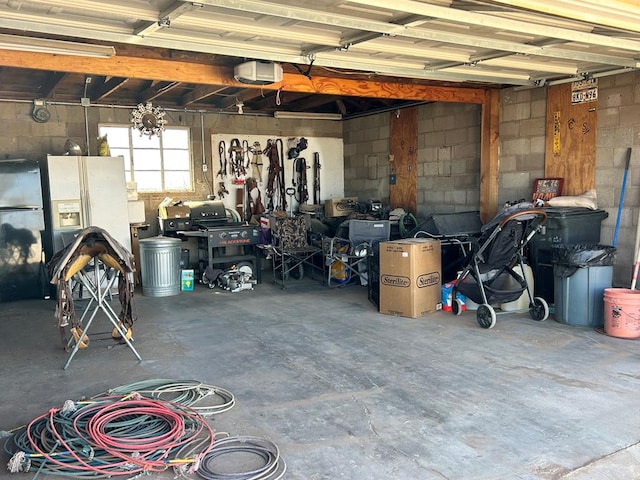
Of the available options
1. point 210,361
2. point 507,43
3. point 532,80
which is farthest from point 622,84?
point 210,361

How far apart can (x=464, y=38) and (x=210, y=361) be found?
10.6 ft

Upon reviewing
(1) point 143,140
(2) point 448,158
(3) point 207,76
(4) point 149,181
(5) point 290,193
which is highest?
(3) point 207,76

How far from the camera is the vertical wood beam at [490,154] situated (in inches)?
279

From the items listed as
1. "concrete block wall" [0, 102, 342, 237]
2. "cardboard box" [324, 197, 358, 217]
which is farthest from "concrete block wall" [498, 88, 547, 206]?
"concrete block wall" [0, 102, 342, 237]

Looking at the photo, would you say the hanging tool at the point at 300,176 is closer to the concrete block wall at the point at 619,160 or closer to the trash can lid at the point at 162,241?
the trash can lid at the point at 162,241

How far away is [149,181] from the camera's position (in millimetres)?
8617

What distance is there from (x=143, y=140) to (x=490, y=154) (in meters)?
5.18

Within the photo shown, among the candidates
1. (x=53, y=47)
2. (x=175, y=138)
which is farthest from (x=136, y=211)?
(x=53, y=47)

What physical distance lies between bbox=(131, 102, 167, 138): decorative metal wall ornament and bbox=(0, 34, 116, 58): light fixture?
11.4 ft

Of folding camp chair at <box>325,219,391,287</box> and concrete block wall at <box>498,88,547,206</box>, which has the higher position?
concrete block wall at <box>498,88,547,206</box>

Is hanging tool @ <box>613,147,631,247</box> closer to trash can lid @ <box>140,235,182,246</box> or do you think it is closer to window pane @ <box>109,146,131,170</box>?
trash can lid @ <box>140,235,182,246</box>

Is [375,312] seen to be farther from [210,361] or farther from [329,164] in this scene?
[329,164]

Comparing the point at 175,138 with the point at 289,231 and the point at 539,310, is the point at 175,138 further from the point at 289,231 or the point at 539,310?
the point at 539,310

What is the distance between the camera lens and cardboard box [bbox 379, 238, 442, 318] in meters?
5.66
